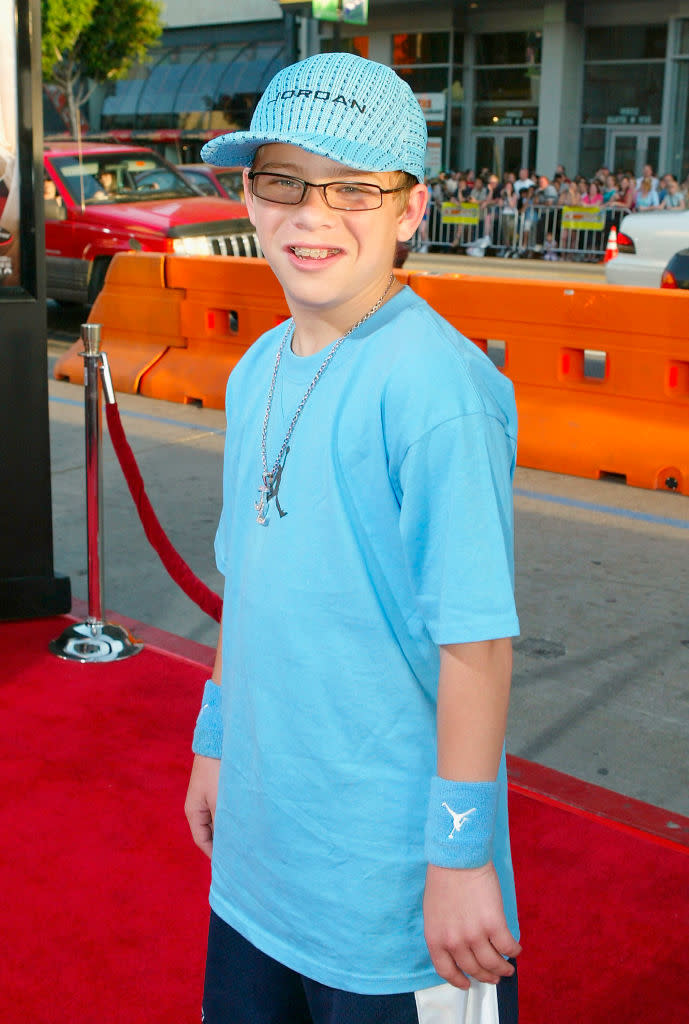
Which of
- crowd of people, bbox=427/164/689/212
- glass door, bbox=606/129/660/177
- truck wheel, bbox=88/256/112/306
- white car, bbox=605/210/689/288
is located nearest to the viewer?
truck wheel, bbox=88/256/112/306

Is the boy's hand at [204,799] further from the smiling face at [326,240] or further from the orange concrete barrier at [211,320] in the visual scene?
the orange concrete barrier at [211,320]

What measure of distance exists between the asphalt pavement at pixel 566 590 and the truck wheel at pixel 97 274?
4277 millimetres

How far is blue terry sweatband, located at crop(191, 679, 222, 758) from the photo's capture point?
74.8 inches

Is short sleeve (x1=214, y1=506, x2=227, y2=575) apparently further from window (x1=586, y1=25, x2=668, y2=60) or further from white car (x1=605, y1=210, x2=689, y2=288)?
window (x1=586, y1=25, x2=668, y2=60)

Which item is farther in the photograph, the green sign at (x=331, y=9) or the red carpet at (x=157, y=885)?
the green sign at (x=331, y=9)

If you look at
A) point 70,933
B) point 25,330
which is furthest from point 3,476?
point 70,933

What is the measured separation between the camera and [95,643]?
15.6 ft

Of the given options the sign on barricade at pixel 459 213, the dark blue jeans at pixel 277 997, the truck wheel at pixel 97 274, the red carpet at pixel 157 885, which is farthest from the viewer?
the sign on barricade at pixel 459 213

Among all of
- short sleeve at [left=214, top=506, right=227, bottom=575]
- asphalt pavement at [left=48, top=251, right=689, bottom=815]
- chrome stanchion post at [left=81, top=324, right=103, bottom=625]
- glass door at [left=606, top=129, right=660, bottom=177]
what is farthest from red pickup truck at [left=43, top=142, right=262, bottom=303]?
glass door at [left=606, top=129, right=660, bottom=177]

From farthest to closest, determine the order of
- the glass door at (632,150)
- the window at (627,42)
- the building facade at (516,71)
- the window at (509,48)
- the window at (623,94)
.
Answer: the window at (509,48) < the glass door at (632,150) < the window at (623,94) < the building facade at (516,71) < the window at (627,42)

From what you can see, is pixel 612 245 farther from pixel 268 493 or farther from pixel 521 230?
pixel 268 493

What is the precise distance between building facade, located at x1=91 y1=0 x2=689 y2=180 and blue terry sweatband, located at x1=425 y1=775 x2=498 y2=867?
29.1 m

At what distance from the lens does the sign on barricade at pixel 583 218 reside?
75.2 ft

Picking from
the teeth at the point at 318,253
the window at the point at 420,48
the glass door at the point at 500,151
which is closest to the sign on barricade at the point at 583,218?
the glass door at the point at 500,151
